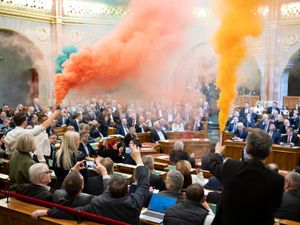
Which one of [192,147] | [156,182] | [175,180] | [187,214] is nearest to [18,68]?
[192,147]

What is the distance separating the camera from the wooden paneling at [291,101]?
1588 cm

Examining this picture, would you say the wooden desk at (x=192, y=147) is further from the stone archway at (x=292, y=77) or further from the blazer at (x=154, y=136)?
the stone archway at (x=292, y=77)

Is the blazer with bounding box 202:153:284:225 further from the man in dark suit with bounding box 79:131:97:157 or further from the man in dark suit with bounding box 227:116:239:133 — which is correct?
the man in dark suit with bounding box 227:116:239:133

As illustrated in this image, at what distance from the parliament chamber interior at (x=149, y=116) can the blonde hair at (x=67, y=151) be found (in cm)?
1

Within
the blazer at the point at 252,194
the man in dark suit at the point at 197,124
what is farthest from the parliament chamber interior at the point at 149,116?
the man in dark suit at the point at 197,124

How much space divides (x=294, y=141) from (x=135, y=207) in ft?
25.2

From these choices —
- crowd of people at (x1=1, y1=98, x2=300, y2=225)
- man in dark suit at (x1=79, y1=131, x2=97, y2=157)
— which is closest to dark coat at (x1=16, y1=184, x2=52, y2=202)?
crowd of people at (x1=1, y1=98, x2=300, y2=225)

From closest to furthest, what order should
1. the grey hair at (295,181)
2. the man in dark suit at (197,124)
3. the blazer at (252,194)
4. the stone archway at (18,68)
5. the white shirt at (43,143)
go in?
the blazer at (252,194) < the grey hair at (295,181) < the white shirt at (43,143) < the man in dark suit at (197,124) < the stone archway at (18,68)

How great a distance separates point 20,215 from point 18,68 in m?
14.4

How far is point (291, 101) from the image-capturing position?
52.6 feet

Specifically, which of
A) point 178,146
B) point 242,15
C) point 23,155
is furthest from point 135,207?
point 178,146

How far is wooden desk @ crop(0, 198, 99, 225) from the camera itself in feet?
10.6

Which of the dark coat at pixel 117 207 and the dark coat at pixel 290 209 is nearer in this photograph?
the dark coat at pixel 117 207

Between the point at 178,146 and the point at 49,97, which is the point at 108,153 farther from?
the point at 49,97
